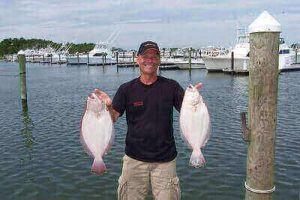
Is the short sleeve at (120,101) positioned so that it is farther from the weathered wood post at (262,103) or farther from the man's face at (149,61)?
the weathered wood post at (262,103)

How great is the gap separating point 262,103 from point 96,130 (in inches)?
86.6

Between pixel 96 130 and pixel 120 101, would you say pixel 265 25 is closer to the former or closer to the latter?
pixel 120 101

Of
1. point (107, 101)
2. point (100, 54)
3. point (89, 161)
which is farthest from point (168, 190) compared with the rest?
point (100, 54)

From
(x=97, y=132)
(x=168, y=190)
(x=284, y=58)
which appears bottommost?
(x=168, y=190)

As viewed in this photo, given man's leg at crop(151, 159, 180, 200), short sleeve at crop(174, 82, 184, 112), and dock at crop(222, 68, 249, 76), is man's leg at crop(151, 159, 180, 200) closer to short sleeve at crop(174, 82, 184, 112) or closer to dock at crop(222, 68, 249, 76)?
short sleeve at crop(174, 82, 184, 112)

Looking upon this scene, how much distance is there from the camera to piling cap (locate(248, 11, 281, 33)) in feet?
17.9

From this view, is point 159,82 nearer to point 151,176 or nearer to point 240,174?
point 151,176

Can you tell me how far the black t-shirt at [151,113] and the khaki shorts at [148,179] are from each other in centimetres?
11

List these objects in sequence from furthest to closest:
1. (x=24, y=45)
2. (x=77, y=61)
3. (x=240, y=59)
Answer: (x=24, y=45), (x=77, y=61), (x=240, y=59)

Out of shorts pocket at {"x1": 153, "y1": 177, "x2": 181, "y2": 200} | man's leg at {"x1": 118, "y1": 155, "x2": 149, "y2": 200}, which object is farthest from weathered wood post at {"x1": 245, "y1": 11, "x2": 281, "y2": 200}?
man's leg at {"x1": 118, "y1": 155, "x2": 149, "y2": 200}

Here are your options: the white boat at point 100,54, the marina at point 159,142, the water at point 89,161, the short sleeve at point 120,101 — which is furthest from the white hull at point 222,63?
the short sleeve at point 120,101

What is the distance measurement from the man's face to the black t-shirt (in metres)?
0.17

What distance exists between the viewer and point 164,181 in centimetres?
554

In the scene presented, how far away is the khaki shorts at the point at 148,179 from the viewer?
18.1ft
